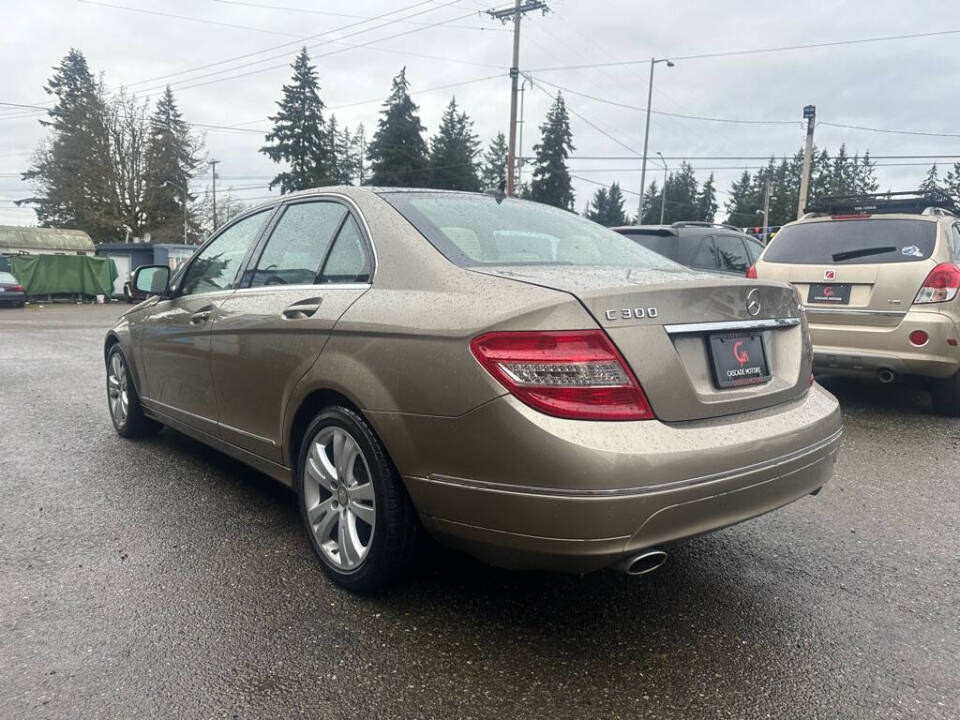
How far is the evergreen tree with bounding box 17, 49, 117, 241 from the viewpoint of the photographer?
38.8 meters

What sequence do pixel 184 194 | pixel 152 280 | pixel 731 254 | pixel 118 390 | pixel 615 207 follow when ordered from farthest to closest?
1. pixel 615 207
2. pixel 184 194
3. pixel 731 254
4. pixel 118 390
5. pixel 152 280

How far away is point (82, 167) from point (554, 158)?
3599 centimetres

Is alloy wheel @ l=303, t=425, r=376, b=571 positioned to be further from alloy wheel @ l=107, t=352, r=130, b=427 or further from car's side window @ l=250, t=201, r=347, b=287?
alloy wheel @ l=107, t=352, r=130, b=427

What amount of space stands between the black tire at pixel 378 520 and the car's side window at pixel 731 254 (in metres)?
7.10

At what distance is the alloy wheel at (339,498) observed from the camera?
8.41 feet

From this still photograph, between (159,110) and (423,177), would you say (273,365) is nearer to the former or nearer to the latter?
(423,177)

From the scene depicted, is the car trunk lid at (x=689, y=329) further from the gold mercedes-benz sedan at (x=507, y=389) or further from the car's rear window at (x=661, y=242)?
the car's rear window at (x=661, y=242)

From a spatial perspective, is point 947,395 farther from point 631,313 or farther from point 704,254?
point 631,313

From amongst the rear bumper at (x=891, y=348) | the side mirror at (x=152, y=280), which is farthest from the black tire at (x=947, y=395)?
the side mirror at (x=152, y=280)

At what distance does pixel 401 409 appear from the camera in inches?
91.3

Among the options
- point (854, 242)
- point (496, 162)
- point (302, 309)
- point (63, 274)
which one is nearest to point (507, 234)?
point (302, 309)

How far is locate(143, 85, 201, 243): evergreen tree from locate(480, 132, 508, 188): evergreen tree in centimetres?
4097

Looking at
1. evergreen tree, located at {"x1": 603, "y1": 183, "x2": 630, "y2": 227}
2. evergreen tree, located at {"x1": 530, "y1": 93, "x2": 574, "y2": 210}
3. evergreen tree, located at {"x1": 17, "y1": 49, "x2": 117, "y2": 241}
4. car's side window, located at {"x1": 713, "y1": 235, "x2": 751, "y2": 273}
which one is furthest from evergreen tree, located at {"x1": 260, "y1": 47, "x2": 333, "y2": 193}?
evergreen tree, located at {"x1": 603, "y1": 183, "x2": 630, "y2": 227}

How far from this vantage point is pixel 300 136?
158 ft
